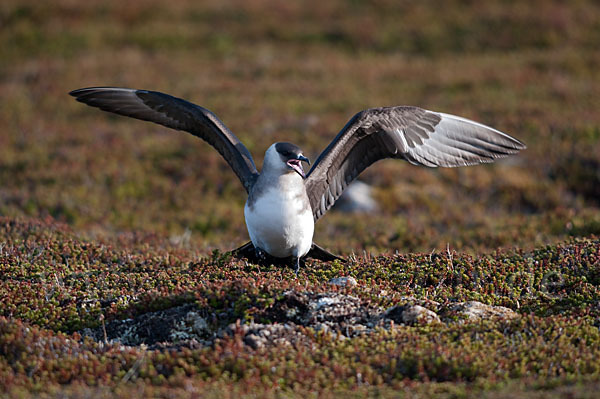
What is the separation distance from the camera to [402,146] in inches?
329

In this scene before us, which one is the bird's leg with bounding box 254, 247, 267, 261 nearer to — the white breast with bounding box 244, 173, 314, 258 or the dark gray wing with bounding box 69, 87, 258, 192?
the white breast with bounding box 244, 173, 314, 258

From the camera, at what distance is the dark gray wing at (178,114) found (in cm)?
811

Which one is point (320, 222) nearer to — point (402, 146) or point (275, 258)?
point (402, 146)

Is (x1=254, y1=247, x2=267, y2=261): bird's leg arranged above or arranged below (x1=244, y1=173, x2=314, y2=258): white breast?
below

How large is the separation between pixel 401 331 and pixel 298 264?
6.61 feet

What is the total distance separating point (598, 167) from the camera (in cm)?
1395

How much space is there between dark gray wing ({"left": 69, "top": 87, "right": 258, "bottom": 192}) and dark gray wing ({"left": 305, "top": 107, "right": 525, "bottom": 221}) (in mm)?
825

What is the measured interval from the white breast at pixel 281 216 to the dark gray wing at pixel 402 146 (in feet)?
2.67

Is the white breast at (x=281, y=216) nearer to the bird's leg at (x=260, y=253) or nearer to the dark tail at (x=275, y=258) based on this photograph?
the bird's leg at (x=260, y=253)

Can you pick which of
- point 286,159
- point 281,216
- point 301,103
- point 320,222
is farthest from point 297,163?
point 301,103

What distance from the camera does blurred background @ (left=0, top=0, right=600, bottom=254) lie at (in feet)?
39.9

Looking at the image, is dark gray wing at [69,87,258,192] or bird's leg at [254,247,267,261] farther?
dark gray wing at [69,87,258,192]

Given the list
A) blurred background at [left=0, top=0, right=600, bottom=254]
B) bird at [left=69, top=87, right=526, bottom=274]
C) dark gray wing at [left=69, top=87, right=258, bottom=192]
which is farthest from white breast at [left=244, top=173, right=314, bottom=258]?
blurred background at [left=0, top=0, right=600, bottom=254]

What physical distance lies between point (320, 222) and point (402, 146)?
4245 mm
